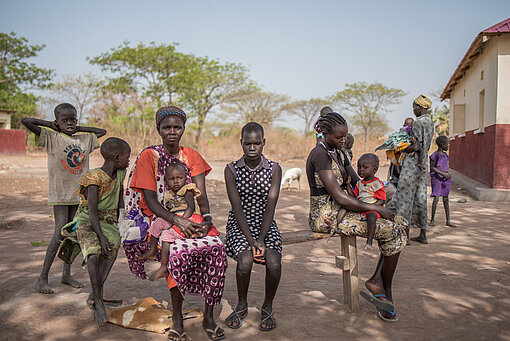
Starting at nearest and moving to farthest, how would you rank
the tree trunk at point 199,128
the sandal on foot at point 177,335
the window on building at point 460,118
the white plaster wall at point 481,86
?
the sandal on foot at point 177,335
the white plaster wall at point 481,86
the window on building at point 460,118
the tree trunk at point 199,128

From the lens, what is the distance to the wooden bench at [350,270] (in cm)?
346

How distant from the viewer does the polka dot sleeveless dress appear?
3305mm

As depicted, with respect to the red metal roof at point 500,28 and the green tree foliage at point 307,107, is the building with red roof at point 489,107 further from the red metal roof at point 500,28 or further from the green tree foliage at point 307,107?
the green tree foliage at point 307,107

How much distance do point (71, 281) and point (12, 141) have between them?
24554mm

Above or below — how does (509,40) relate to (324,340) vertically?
above

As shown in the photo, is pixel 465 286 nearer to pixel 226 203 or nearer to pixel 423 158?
pixel 423 158

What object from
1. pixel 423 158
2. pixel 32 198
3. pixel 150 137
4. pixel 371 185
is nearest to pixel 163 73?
pixel 150 137

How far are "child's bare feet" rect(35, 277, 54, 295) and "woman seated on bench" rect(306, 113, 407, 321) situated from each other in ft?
7.72

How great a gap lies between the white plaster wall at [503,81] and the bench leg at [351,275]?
777 centimetres

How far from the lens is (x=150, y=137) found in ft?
75.0

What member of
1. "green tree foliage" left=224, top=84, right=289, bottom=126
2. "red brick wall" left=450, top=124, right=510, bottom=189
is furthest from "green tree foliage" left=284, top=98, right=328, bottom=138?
"red brick wall" left=450, top=124, right=510, bottom=189

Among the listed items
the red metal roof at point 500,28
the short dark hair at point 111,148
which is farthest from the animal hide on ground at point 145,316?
the red metal roof at point 500,28

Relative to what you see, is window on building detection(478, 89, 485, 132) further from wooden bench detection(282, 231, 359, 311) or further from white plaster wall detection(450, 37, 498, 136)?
wooden bench detection(282, 231, 359, 311)

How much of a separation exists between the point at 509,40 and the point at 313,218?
8.30 meters
